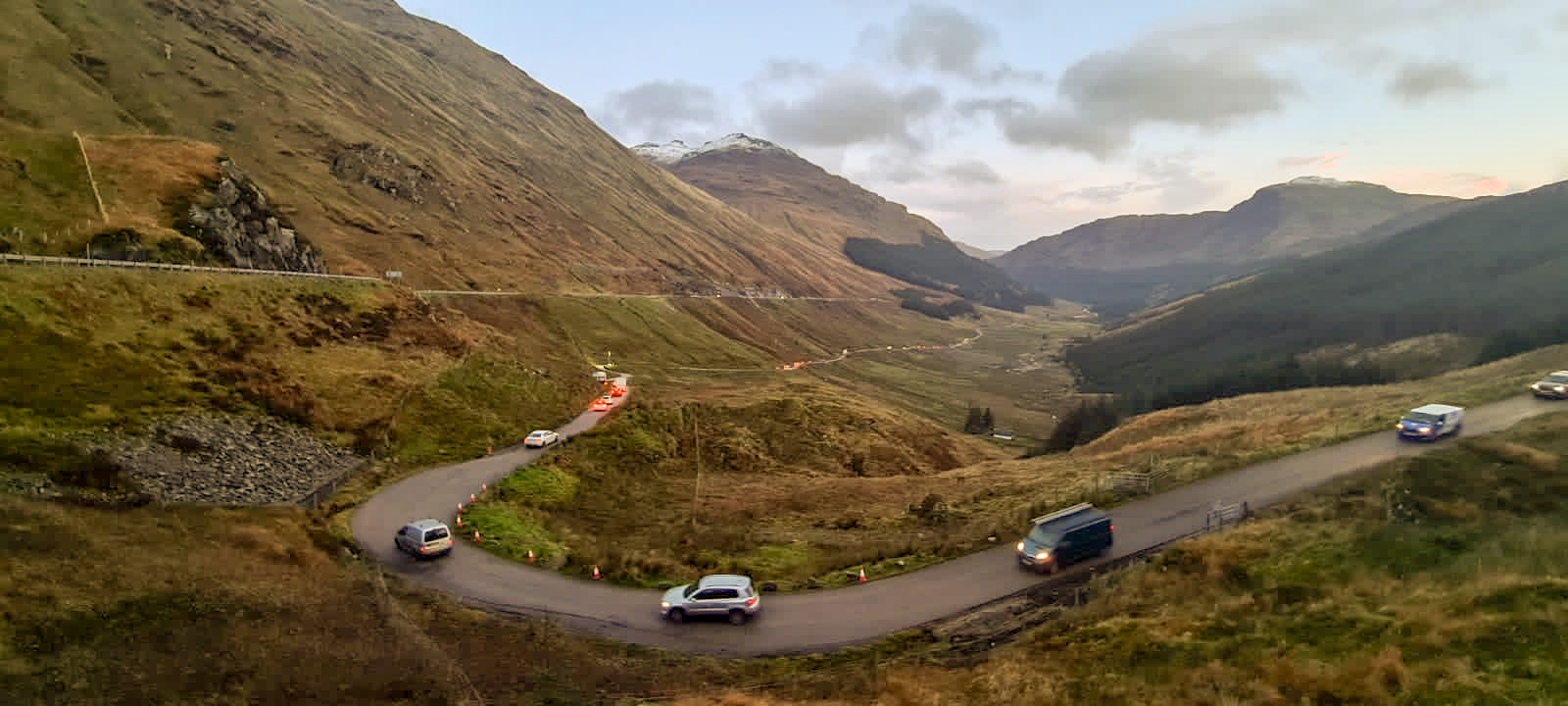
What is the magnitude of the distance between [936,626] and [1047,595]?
423cm

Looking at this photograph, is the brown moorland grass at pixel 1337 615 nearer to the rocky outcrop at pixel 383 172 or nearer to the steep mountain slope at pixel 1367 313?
the steep mountain slope at pixel 1367 313

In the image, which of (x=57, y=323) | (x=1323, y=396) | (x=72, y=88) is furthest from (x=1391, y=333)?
(x=72, y=88)

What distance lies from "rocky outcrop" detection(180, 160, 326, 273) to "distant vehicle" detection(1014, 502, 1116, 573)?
61.7 m

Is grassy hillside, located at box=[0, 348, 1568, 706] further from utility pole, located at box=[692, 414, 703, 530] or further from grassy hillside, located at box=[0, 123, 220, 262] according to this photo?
grassy hillside, located at box=[0, 123, 220, 262]

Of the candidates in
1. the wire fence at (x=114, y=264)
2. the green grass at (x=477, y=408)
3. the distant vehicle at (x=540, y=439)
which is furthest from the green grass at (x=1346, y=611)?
the wire fence at (x=114, y=264)

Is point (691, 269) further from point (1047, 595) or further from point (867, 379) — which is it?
point (1047, 595)

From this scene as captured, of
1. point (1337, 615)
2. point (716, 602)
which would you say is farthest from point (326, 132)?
point (1337, 615)

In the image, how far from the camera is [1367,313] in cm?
15062

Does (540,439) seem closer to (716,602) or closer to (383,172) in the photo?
(716,602)

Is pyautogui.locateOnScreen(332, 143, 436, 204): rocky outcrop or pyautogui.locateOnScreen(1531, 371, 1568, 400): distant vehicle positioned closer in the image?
pyautogui.locateOnScreen(1531, 371, 1568, 400): distant vehicle

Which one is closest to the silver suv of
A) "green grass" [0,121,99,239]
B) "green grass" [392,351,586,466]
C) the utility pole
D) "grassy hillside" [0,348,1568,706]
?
"grassy hillside" [0,348,1568,706]

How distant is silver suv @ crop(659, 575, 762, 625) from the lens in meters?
22.9

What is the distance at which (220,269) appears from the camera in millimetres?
48219

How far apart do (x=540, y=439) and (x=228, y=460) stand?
649 inches
